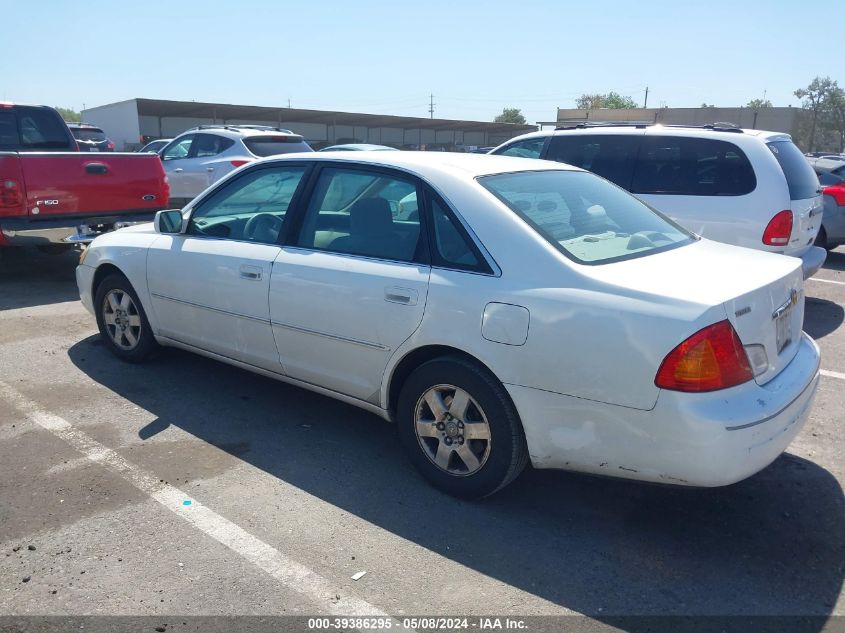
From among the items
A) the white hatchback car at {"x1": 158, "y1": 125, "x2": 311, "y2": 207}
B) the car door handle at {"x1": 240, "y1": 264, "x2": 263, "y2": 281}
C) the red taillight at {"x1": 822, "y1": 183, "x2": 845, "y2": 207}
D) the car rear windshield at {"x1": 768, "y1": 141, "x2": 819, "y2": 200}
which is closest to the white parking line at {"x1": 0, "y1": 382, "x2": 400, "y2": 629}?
the car door handle at {"x1": 240, "y1": 264, "x2": 263, "y2": 281}

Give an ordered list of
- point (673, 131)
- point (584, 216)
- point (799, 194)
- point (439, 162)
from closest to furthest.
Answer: point (584, 216), point (439, 162), point (799, 194), point (673, 131)

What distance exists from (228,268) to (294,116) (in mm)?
38161

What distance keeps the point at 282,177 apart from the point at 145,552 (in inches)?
92.4

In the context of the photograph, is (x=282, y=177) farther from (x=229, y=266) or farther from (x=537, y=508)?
(x=537, y=508)

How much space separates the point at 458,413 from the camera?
3479 millimetres

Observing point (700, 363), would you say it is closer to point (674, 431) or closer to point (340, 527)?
point (674, 431)

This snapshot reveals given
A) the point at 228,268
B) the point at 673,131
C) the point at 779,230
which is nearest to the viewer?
the point at 228,268

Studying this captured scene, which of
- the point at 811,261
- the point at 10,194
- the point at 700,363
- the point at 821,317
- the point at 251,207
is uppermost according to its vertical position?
the point at 251,207

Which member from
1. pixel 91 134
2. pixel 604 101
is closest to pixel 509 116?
pixel 604 101

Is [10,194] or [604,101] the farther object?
[604,101]

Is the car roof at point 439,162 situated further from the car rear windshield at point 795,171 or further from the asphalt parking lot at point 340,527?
the car rear windshield at point 795,171

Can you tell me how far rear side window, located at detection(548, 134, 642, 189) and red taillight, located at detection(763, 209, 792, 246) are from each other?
1.31m

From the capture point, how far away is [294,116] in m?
40.5

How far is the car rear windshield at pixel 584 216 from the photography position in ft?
11.4
